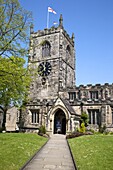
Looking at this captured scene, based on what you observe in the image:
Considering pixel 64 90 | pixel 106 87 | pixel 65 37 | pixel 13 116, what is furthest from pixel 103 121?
pixel 13 116

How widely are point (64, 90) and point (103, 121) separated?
12.1 meters

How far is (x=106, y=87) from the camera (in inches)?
1462

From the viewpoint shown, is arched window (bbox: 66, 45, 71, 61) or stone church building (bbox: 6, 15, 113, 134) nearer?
stone church building (bbox: 6, 15, 113, 134)

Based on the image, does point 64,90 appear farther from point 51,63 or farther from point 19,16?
point 19,16

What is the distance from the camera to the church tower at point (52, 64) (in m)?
40.9

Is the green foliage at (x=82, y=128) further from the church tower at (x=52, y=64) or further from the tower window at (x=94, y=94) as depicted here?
the church tower at (x=52, y=64)

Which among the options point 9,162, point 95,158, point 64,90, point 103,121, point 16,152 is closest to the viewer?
point 9,162

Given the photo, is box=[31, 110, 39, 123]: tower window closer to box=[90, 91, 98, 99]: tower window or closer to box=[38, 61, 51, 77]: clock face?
box=[38, 61, 51, 77]: clock face

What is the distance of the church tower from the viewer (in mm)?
40925

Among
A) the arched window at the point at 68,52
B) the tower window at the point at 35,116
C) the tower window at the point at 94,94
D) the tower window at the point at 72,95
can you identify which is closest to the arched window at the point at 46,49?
the arched window at the point at 68,52

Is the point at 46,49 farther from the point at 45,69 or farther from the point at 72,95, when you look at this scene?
the point at 72,95

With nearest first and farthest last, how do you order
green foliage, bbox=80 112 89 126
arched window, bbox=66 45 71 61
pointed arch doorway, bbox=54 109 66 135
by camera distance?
green foliage, bbox=80 112 89 126, pointed arch doorway, bbox=54 109 66 135, arched window, bbox=66 45 71 61

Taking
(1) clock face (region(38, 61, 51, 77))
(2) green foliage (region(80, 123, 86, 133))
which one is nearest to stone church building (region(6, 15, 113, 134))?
(1) clock face (region(38, 61, 51, 77))

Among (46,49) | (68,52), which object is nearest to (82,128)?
(46,49)
